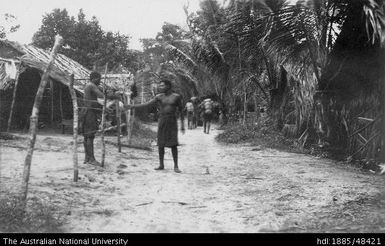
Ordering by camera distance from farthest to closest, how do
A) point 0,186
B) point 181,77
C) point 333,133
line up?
point 181,77
point 333,133
point 0,186

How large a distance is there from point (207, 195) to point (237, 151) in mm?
5418

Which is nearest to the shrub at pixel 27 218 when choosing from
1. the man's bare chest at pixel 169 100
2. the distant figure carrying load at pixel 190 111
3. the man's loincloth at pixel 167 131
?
the man's loincloth at pixel 167 131

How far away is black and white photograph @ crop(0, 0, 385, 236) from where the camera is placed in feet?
14.6

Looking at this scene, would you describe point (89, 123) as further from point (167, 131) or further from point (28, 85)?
point (28, 85)

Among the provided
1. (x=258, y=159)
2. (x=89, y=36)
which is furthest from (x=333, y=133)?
(x=89, y=36)

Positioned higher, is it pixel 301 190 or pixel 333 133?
pixel 333 133

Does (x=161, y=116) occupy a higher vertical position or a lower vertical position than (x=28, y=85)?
lower

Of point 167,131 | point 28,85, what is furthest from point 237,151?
point 28,85

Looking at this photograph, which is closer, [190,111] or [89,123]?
[89,123]

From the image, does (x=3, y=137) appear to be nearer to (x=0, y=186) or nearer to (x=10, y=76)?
(x=10, y=76)

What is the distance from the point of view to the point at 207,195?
5766 millimetres

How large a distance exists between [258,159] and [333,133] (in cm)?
201

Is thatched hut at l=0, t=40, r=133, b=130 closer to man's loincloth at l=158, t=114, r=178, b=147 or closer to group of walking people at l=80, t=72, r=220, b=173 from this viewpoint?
group of walking people at l=80, t=72, r=220, b=173

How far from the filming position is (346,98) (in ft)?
30.9
